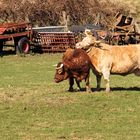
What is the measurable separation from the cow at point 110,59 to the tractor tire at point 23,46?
15.8 meters

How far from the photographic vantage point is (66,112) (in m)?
11.8

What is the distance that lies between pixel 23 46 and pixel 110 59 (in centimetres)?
1655

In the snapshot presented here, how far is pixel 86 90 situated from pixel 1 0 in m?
24.2

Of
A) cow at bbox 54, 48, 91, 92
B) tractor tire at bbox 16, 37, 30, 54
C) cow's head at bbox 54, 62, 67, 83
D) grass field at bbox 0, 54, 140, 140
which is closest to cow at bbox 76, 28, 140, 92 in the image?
cow at bbox 54, 48, 91, 92

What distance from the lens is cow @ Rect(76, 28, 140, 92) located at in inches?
556

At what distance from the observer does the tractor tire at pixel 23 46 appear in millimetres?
29875

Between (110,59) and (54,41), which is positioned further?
(54,41)

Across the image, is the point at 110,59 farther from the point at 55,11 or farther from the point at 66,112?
the point at 55,11

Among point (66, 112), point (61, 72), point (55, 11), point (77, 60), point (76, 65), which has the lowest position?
point (55, 11)

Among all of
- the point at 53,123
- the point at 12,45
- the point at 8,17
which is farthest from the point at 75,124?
the point at 8,17

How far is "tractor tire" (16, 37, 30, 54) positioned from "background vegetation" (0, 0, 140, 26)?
720 cm

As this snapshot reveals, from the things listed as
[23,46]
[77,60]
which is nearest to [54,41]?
[23,46]

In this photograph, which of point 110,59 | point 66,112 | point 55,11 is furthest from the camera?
point 55,11

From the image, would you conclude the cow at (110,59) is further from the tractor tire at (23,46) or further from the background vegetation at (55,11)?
the background vegetation at (55,11)
